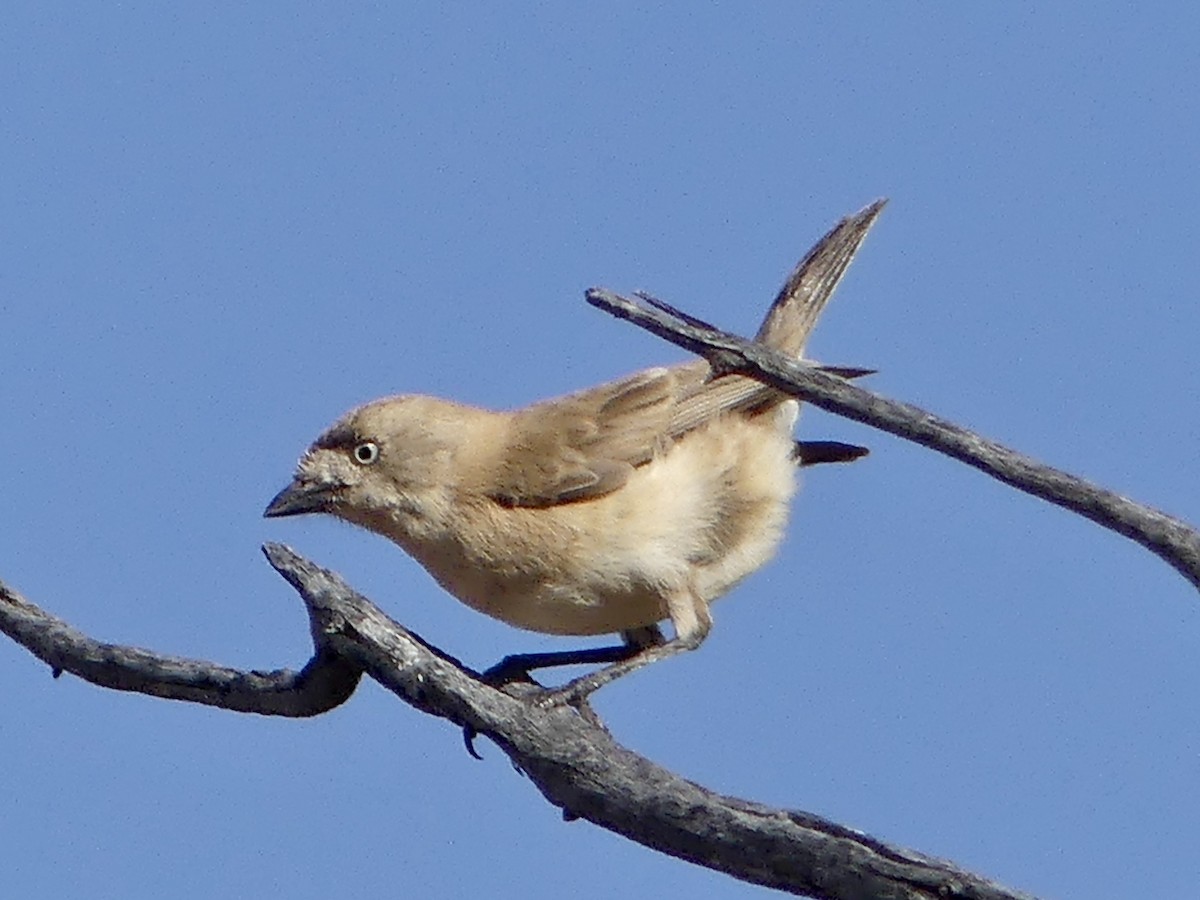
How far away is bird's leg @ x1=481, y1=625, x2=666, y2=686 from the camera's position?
816cm

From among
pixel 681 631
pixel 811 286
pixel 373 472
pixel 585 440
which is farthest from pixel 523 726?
pixel 811 286

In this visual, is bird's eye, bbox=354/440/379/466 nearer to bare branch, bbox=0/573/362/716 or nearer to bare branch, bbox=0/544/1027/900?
bare branch, bbox=0/544/1027/900

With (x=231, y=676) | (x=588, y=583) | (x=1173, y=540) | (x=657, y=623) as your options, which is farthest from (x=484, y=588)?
(x=1173, y=540)

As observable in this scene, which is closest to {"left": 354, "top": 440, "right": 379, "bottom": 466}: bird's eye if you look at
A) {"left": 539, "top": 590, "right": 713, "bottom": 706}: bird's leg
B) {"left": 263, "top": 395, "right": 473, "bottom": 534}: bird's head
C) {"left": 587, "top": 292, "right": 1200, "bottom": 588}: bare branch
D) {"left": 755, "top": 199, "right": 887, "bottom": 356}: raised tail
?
{"left": 263, "top": 395, "right": 473, "bottom": 534}: bird's head

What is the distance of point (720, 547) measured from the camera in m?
8.62

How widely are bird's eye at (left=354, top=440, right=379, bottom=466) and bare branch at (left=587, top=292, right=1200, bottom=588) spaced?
336cm

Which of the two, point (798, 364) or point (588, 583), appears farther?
point (588, 583)

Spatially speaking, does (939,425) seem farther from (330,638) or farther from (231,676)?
(231,676)

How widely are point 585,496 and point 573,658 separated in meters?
0.76

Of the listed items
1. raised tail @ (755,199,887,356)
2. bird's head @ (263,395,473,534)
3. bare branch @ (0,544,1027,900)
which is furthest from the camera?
raised tail @ (755,199,887,356)

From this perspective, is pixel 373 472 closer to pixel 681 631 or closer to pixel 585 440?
pixel 585 440

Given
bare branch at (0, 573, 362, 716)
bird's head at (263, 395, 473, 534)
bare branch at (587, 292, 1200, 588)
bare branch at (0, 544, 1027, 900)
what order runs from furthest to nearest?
bird's head at (263, 395, 473, 534), bare branch at (0, 573, 362, 716), bare branch at (587, 292, 1200, 588), bare branch at (0, 544, 1027, 900)

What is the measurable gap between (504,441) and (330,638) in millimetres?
3101

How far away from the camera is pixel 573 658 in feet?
27.8
